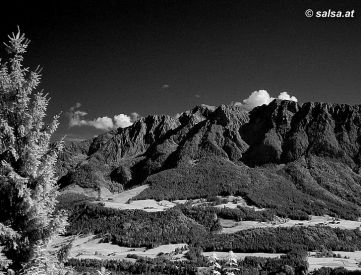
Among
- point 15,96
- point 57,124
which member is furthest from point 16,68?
point 57,124

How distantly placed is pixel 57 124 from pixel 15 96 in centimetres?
287

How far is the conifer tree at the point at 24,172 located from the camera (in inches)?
937

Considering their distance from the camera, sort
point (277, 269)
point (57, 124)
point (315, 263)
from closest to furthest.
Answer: point (57, 124), point (277, 269), point (315, 263)

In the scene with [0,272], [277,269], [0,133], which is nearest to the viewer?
[0,272]

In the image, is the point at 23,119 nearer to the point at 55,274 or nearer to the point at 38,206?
the point at 38,206

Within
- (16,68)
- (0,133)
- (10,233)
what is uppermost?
(16,68)

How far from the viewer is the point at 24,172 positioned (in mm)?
24578

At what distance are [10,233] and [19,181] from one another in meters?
2.77

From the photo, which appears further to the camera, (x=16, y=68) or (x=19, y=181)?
(x=16, y=68)

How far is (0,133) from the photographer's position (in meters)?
24.1

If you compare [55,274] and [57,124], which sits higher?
[57,124]

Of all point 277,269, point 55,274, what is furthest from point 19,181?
point 277,269

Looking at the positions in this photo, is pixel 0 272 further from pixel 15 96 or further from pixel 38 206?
pixel 15 96

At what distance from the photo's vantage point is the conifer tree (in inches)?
937
